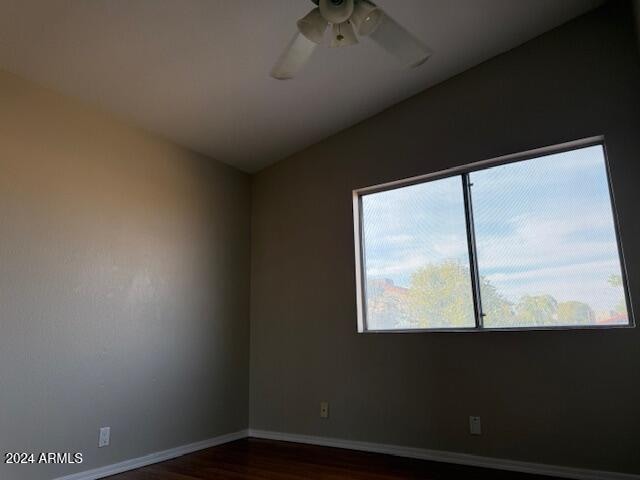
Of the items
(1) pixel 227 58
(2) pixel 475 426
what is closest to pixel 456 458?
(2) pixel 475 426

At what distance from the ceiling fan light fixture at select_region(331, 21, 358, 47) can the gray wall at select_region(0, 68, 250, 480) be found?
1.88 m

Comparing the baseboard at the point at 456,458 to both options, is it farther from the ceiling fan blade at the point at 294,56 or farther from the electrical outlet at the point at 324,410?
the ceiling fan blade at the point at 294,56

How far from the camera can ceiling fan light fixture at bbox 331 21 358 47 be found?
1.84 metres

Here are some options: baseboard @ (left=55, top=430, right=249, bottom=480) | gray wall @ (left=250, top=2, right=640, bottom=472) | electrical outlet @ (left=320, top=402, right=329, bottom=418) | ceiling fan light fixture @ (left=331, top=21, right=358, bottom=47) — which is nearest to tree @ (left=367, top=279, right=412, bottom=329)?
gray wall @ (left=250, top=2, right=640, bottom=472)

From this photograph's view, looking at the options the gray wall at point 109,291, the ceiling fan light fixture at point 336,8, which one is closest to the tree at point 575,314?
the ceiling fan light fixture at point 336,8

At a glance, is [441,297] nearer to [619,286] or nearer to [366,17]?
[619,286]

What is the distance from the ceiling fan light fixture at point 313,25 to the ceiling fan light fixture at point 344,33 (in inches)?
2.4

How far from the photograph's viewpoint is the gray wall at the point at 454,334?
255 cm

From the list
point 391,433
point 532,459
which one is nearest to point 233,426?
point 391,433

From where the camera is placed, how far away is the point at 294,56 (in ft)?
6.35

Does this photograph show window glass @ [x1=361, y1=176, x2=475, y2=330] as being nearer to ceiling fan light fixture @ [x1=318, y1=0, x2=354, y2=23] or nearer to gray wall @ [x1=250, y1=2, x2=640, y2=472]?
gray wall @ [x1=250, y1=2, x2=640, y2=472]

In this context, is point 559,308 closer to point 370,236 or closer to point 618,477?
point 618,477

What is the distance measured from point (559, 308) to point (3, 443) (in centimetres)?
315

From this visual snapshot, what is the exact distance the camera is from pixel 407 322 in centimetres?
326
